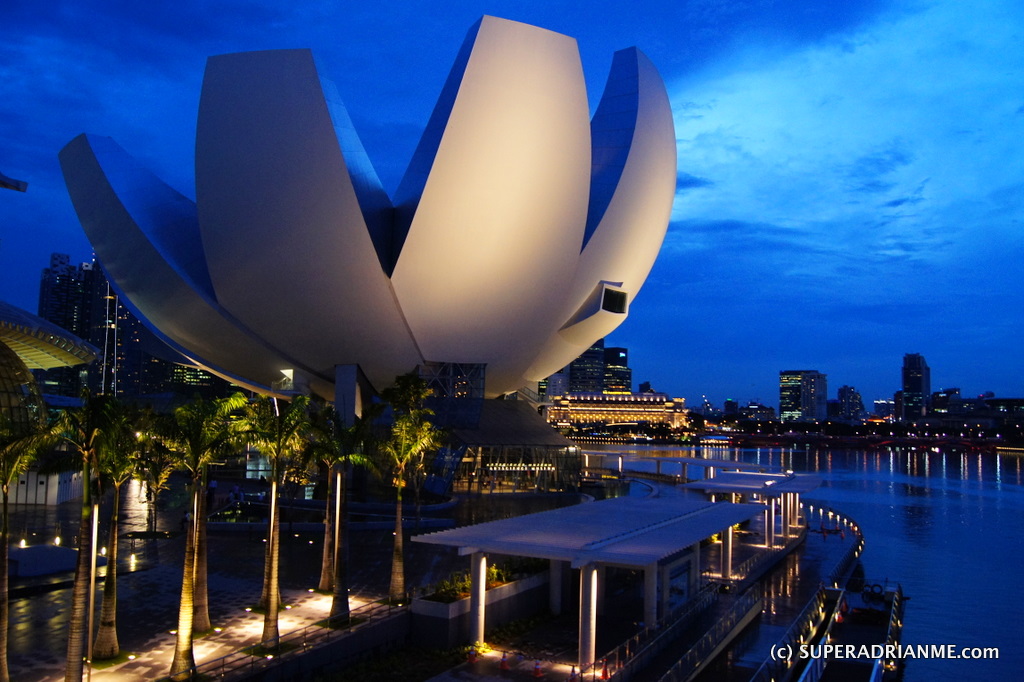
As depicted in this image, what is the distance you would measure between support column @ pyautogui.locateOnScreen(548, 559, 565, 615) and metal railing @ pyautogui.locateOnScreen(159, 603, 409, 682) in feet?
9.23

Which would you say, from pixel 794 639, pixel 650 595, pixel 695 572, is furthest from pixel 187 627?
pixel 695 572

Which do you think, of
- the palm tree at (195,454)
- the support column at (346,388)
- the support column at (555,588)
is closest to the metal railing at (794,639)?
the support column at (555,588)

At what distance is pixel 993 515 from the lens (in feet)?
127

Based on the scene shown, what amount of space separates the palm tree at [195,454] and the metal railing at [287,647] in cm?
25

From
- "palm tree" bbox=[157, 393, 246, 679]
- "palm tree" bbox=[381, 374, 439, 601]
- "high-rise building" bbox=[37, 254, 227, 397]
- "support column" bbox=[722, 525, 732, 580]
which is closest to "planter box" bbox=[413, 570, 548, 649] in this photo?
"palm tree" bbox=[381, 374, 439, 601]

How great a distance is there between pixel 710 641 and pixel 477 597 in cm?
361

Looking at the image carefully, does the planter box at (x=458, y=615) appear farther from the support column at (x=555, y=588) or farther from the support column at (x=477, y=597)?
the support column at (x=555, y=588)

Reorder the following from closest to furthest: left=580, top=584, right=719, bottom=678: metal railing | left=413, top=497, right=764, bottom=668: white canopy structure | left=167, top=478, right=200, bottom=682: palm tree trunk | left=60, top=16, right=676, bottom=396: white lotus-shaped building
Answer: left=167, top=478, right=200, bottom=682: palm tree trunk < left=580, top=584, right=719, bottom=678: metal railing < left=413, top=497, right=764, bottom=668: white canopy structure < left=60, top=16, right=676, bottom=396: white lotus-shaped building

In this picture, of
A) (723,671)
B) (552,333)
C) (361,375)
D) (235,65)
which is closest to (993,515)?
(552,333)

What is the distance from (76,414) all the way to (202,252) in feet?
79.7

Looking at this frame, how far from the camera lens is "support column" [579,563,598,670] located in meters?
11.3

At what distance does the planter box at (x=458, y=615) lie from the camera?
12.6 m

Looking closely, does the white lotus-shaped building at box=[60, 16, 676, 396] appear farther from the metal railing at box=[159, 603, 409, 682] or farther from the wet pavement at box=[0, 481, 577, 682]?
the metal railing at box=[159, 603, 409, 682]

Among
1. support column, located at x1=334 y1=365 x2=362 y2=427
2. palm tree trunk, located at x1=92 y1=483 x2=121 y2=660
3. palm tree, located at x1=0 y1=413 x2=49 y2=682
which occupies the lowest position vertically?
palm tree trunk, located at x1=92 y1=483 x2=121 y2=660
